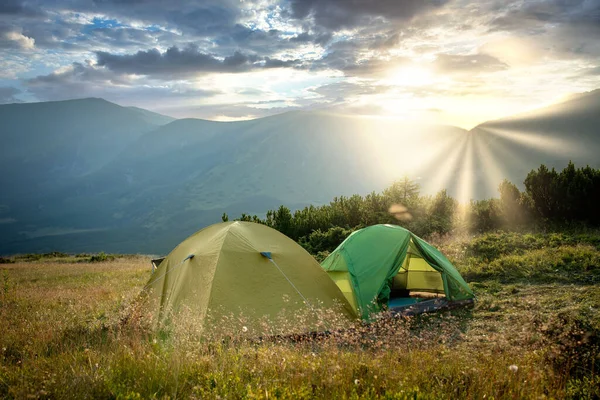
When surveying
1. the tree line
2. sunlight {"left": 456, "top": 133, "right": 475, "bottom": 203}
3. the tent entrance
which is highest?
sunlight {"left": 456, "top": 133, "right": 475, "bottom": 203}

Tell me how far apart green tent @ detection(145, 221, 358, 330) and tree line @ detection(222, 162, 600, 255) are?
11095 millimetres

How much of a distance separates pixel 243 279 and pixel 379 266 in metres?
3.75

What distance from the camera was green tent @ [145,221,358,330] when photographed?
7.71 metres

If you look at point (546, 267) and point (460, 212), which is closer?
point (546, 267)

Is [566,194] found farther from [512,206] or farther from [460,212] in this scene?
[460,212]

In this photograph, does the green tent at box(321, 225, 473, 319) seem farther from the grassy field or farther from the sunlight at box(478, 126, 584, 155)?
the sunlight at box(478, 126, 584, 155)

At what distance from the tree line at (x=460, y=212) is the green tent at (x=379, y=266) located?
8787 millimetres

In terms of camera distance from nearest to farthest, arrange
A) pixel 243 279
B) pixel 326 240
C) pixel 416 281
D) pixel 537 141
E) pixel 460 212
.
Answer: pixel 243 279, pixel 416 281, pixel 326 240, pixel 460 212, pixel 537 141

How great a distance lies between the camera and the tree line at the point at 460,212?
63.6ft

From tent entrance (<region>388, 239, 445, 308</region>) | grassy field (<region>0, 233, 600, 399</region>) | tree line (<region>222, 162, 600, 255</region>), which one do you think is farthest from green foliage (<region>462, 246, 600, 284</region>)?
tree line (<region>222, 162, 600, 255</region>)

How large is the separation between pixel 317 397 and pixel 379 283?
5980mm

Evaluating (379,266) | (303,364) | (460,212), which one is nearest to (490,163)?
A: (460,212)

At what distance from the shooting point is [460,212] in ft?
79.5

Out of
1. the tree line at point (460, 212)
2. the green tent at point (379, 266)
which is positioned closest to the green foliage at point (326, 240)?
the tree line at point (460, 212)
